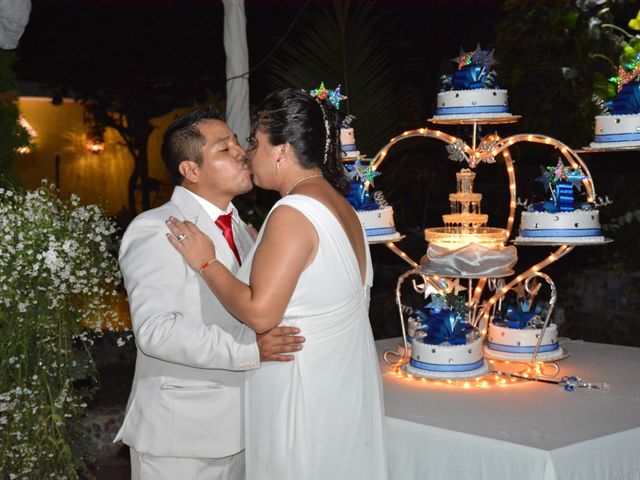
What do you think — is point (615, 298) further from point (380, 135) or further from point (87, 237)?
point (87, 237)

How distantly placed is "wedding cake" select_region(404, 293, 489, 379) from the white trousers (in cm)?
99

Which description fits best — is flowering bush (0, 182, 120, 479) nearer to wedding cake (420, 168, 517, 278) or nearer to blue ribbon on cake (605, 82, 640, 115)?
wedding cake (420, 168, 517, 278)

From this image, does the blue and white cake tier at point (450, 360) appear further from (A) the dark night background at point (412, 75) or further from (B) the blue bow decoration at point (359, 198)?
(A) the dark night background at point (412, 75)

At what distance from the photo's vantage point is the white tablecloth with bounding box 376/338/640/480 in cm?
268

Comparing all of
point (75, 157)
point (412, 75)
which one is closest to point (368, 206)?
point (412, 75)

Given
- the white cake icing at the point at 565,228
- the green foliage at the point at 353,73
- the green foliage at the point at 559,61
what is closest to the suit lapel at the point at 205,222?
the white cake icing at the point at 565,228

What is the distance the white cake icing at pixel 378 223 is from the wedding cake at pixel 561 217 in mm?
484

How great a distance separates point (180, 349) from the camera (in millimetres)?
2412

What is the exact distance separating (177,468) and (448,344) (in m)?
1.15

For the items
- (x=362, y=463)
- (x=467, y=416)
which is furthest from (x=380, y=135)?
(x=362, y=463)

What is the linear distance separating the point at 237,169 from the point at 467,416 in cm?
107

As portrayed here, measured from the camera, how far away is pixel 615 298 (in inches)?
286

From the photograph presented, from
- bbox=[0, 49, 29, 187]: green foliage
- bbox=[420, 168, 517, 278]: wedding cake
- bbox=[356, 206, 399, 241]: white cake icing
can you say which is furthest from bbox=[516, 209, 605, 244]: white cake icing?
bbox=[0, 49, 29, 187]: green foliage

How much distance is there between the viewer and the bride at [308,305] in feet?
7.64
